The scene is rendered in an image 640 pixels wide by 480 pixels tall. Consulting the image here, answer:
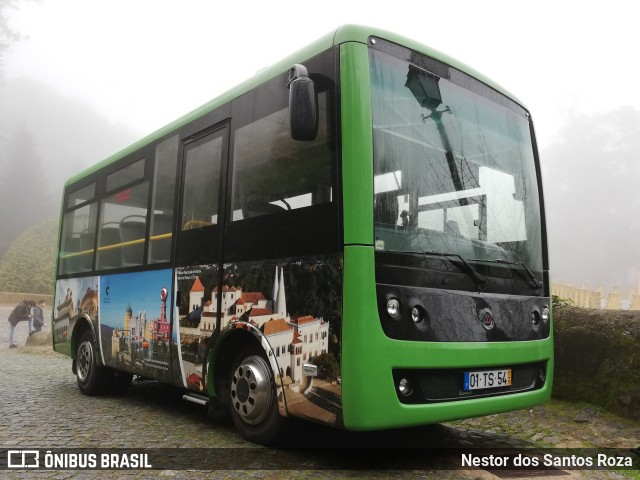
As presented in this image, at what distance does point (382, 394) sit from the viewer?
3.90 meters

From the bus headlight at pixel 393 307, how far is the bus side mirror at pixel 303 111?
1205 mm

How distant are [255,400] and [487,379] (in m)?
1.74

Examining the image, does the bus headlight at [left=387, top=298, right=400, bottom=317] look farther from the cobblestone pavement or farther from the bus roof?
the bus roof

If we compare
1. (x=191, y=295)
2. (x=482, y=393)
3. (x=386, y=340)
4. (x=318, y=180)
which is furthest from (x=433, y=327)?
(x=191, y=295)

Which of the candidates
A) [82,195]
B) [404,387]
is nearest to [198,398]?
[404,387]

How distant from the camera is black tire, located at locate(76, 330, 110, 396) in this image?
311 inches

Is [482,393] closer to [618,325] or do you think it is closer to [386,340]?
[386,340]

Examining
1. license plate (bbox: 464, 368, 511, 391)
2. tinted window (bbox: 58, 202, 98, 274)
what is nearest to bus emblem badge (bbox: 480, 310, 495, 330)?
license plate (bbox: 464, 368, 511, 391)

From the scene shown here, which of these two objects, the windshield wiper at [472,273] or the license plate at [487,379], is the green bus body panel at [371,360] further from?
the windshield wiper at [472,273]

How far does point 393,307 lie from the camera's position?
4.02 meters

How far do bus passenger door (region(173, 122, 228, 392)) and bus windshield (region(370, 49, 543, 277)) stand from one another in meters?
1.80

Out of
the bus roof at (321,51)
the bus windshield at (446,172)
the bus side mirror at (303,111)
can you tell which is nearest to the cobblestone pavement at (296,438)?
the bus windshield at (446,172)

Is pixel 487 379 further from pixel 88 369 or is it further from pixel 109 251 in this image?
pixel 88 369

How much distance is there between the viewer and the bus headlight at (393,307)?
4.00m
